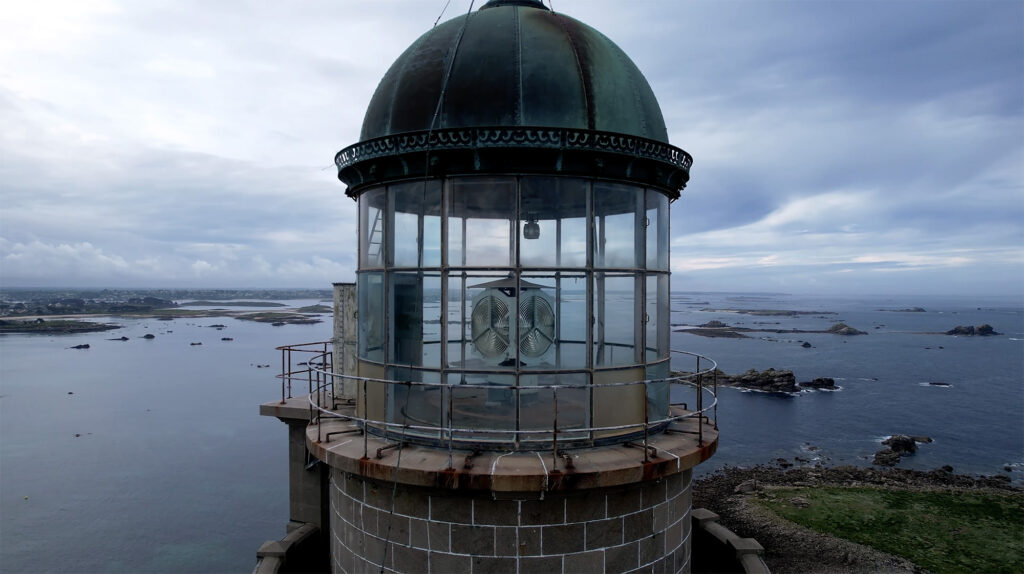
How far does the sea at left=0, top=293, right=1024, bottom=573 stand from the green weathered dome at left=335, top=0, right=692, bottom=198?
82.9 feet

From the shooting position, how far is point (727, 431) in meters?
43.2

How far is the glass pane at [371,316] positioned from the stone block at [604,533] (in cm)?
326

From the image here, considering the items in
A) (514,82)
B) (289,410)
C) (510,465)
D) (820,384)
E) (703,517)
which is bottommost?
(820,384)

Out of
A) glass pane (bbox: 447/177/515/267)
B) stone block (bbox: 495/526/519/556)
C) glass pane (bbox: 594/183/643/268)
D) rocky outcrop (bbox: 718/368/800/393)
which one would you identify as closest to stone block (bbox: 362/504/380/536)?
stone block (bbox: 495/526/519/556)

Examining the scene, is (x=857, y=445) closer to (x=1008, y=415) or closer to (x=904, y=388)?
(x=1008, y=415)

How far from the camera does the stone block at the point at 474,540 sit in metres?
6.56

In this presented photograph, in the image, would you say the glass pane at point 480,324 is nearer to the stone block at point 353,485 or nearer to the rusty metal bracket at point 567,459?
the rusty metal bracket at point 567,459

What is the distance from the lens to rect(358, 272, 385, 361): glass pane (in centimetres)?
780

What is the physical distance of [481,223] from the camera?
7.27 meters

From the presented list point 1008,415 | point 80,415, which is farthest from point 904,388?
point 80,415

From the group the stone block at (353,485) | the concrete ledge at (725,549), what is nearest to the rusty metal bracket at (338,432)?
the stone block at (353,485)

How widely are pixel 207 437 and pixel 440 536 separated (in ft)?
134

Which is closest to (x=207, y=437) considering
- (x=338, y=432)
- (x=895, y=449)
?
(x=338, y=432)

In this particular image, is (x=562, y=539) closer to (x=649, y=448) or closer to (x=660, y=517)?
(x=660, y=517)
